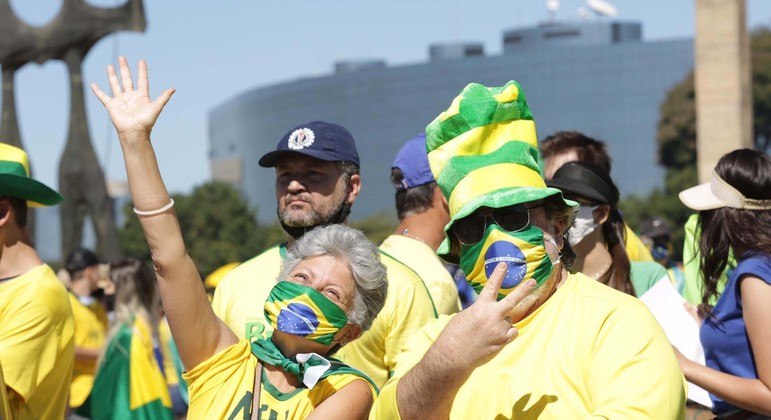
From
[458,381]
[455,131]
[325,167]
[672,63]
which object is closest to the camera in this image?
[458,381]

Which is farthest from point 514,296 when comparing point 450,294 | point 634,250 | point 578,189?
point 634,250

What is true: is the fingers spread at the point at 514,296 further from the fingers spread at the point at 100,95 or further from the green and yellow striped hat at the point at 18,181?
the green and yellow striped hat at the point at 18,181

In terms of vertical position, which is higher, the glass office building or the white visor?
the white visor

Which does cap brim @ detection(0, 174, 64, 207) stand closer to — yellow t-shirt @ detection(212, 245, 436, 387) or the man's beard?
yellow t-shirt @ detection(212, 245, 436, 387)

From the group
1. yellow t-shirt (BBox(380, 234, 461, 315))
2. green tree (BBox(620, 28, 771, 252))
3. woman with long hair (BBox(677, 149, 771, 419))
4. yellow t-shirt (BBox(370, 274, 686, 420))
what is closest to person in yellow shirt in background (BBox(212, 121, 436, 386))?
yellow t-shirt (BBox(380, 234, 461, 315))

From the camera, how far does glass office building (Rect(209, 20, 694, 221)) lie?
110 m

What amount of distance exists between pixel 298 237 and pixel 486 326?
6.44 feet

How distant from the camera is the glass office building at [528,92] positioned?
110438 millimetres

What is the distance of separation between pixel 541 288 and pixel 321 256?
36.7 inches

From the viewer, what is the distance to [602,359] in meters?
2.67

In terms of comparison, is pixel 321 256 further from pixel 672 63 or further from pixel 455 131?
pixel 672 63

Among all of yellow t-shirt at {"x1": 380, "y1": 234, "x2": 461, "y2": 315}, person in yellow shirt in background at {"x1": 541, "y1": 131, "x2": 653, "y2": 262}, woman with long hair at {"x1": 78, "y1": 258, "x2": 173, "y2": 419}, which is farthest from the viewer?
woman with long hair at {"x1": 78, "y1": 258, "x2": 173, "y2": 419}

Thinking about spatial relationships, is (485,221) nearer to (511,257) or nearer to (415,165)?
(511,257)

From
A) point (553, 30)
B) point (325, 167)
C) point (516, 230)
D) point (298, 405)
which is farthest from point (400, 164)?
point (553, 30)
